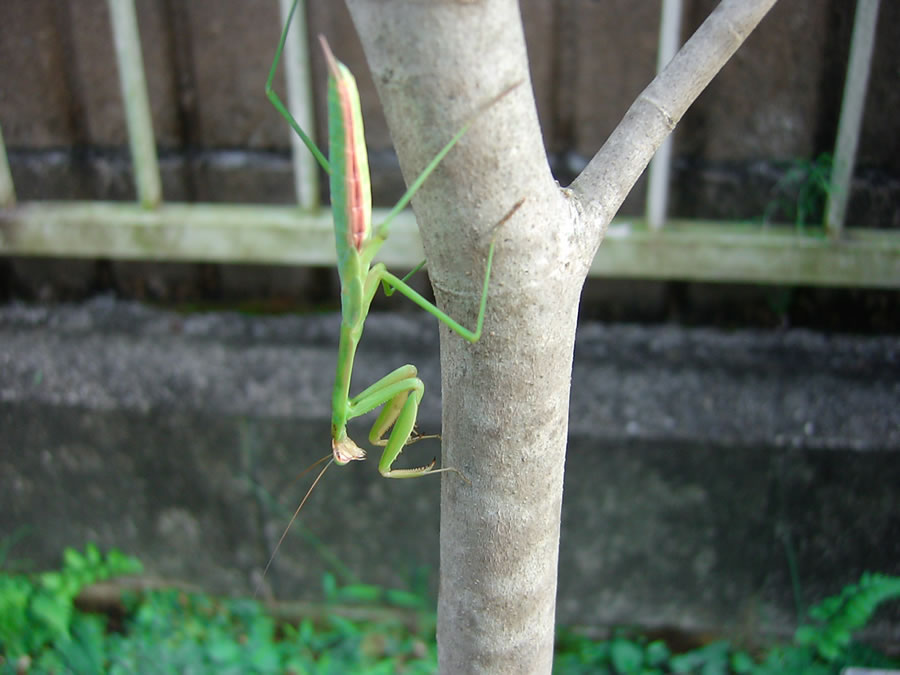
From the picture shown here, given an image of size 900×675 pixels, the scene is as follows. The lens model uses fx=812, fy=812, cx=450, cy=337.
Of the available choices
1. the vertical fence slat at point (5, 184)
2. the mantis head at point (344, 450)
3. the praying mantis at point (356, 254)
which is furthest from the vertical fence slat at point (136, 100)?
the mantis head at point (344, 450)

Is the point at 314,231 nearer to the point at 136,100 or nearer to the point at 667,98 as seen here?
the point at 136,100

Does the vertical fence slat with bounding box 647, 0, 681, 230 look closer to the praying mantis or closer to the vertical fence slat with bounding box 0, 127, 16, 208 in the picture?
the praying mantis

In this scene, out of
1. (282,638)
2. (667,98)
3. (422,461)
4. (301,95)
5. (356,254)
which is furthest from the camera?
(282,638)

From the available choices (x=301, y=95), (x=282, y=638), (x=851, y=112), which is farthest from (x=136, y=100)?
(x=851, y=112)

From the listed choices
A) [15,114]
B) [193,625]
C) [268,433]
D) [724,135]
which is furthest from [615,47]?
[193,625]

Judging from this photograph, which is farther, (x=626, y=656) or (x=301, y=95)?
(x=626, y=656)

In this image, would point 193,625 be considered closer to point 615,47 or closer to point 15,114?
point 15,114

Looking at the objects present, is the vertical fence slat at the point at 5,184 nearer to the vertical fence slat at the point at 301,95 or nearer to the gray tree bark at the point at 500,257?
the vertical fence slat at the point at 301,95
